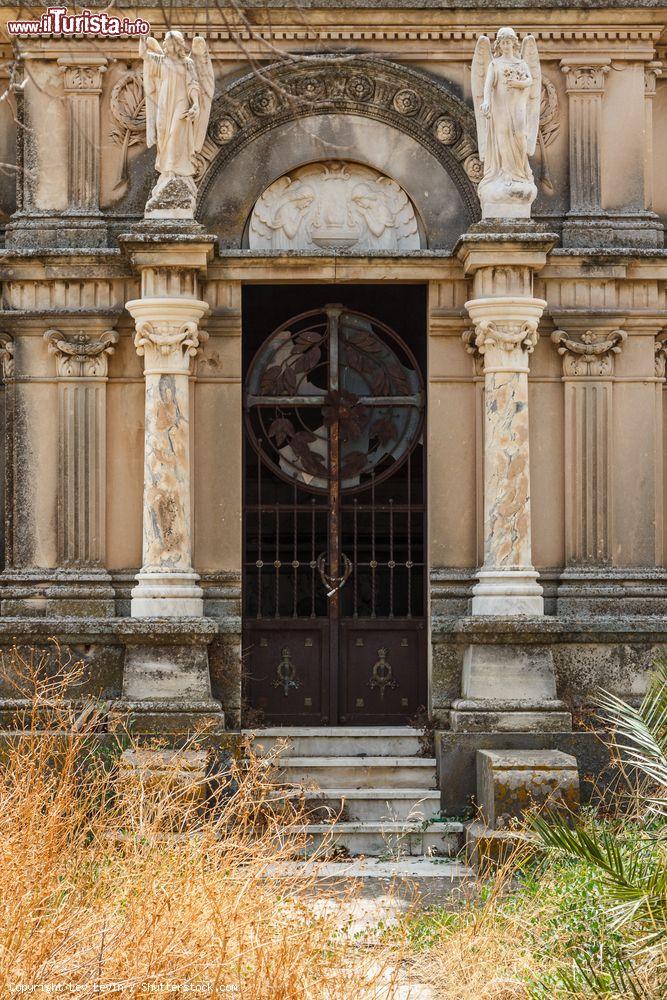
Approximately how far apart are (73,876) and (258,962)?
69.5 inches

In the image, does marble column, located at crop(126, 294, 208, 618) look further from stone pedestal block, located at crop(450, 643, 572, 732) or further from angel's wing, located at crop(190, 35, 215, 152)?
stone pedestal block, located at crop(450, 643, 572, 732)

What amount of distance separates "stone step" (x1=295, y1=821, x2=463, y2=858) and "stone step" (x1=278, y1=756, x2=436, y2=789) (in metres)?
0.51

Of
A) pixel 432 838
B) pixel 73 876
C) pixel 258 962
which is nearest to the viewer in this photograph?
pixel 258 962

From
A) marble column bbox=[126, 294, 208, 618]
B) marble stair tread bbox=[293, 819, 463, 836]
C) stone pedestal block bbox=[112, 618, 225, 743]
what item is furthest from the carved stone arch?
marble stair tread bbox=[293, 819, 463, 836]

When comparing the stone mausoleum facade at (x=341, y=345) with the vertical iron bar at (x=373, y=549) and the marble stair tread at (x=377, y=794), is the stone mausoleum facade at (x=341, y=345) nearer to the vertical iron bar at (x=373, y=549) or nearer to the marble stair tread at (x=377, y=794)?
the vertical iron bar at (x=373, y=549)

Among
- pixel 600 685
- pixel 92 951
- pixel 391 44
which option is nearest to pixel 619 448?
pixel 600 685

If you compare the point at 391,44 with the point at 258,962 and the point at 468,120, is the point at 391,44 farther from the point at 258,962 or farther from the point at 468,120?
the point at 258,962

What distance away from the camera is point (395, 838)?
10.9 m

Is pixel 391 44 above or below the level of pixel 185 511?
above

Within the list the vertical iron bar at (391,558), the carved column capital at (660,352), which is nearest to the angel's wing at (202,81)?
the vertical iron bar at (391,558)

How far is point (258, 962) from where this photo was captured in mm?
6398

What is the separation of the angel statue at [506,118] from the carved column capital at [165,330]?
242 cm

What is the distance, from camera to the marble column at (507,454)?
37.6ft

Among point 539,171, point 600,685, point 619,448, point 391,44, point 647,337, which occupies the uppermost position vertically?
point 391,44
